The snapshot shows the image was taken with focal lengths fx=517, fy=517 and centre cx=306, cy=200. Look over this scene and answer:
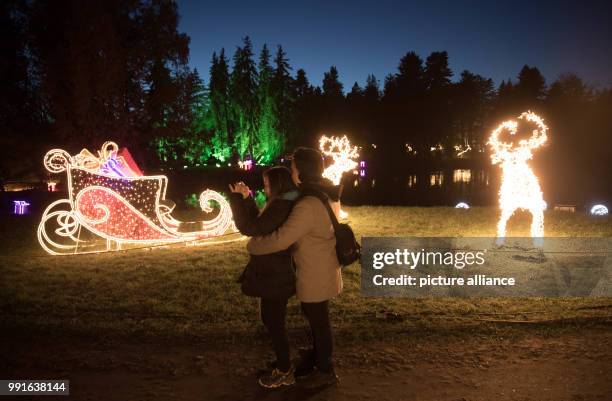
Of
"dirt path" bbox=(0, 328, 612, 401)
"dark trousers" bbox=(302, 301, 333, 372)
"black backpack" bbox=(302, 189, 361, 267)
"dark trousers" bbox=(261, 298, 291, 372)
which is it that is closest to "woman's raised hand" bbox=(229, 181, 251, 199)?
"black backpack" bbox=(302, 189, 361, 267)

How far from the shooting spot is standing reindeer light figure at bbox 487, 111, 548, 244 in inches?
416

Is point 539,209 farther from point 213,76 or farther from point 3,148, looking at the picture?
point 213,76

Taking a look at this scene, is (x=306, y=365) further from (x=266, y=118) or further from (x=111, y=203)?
(x=266, y=118)

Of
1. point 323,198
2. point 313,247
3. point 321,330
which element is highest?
point 323,198

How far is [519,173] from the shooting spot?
10.8 metres

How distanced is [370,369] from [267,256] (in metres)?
1.51

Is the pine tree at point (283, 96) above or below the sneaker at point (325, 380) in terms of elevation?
above

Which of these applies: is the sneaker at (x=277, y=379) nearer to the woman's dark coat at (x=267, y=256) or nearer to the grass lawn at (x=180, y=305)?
the woman's dark coat at (x=267, y=256)

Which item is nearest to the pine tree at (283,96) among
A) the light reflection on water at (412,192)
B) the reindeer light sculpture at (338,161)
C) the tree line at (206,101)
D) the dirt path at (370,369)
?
the tree line at (206,101)

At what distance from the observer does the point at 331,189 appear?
174 inches

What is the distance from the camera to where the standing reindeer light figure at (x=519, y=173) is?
10.6 metres

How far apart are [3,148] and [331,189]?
18492mm

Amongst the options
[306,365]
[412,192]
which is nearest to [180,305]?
[306,365]

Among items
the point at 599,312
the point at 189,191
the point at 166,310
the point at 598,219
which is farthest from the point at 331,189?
the point at 189,191
